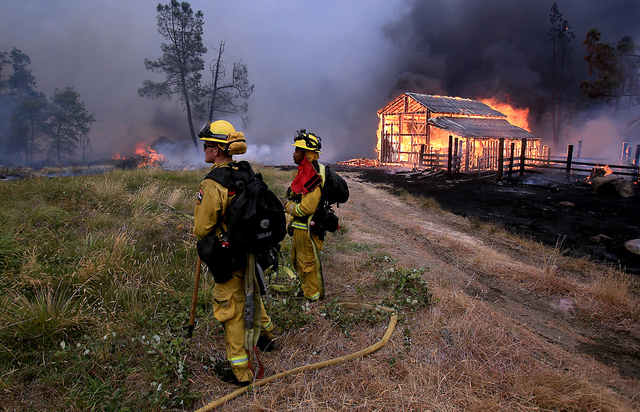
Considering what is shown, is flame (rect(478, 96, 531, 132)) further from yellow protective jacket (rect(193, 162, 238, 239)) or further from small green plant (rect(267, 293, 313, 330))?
yellow protective jacket (rect(193, 162, 238, 239))

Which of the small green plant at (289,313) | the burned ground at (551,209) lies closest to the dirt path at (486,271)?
the burned ground at (551,209)

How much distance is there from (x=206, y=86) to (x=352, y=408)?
92.1 feet

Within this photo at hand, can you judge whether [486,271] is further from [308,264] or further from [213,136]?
[213,136]

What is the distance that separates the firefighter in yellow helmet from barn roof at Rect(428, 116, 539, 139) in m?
21.1

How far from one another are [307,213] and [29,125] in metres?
29.8

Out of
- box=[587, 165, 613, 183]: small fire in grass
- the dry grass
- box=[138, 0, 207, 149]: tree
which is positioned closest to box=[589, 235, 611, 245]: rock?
the dry grass

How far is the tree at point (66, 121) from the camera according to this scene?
A: 25.1m

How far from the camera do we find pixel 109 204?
6.50m

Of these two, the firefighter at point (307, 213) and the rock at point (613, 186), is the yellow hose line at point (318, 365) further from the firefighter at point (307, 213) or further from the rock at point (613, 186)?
the rock at point (613, 186)

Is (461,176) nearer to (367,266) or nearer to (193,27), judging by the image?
(367,266)

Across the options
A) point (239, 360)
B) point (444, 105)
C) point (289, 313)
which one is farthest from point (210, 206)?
point (444, 105)

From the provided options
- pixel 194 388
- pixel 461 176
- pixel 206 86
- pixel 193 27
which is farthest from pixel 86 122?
pixel 194 388

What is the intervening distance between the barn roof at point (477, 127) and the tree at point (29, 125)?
29.1 metres

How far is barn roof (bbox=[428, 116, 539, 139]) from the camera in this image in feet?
71.8
